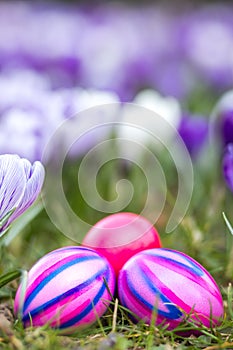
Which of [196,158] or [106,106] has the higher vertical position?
[106,106]

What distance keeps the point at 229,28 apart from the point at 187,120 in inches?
85.4

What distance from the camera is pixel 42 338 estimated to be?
1028 mm

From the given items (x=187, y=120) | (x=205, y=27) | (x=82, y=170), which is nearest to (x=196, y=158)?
(x=187, y=120)

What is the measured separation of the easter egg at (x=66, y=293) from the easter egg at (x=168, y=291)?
4 centimetres

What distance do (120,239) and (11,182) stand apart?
0.25 metres

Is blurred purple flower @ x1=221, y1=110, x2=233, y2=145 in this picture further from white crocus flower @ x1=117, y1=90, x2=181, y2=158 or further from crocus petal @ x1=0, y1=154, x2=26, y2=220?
crocus petal @ x1=0, y1=154, x2=26, y2=220

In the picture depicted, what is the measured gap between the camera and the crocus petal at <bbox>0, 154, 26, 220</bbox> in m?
1.06

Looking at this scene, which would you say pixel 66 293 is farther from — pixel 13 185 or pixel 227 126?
pixel 227 126

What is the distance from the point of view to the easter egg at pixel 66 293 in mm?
1063

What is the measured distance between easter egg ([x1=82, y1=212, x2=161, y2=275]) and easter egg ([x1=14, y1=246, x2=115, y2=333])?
0.09m

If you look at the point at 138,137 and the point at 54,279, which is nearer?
the point at 54,279

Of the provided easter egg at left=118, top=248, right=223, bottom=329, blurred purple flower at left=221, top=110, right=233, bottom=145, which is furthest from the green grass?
blurred purple flower at left=221, top=110, right=233, bottom=145

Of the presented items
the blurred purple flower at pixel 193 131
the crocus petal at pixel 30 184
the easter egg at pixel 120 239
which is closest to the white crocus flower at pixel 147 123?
the blurred purple flower at pixel 193 131

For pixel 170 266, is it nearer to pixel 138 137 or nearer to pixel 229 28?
pixel 138 137
